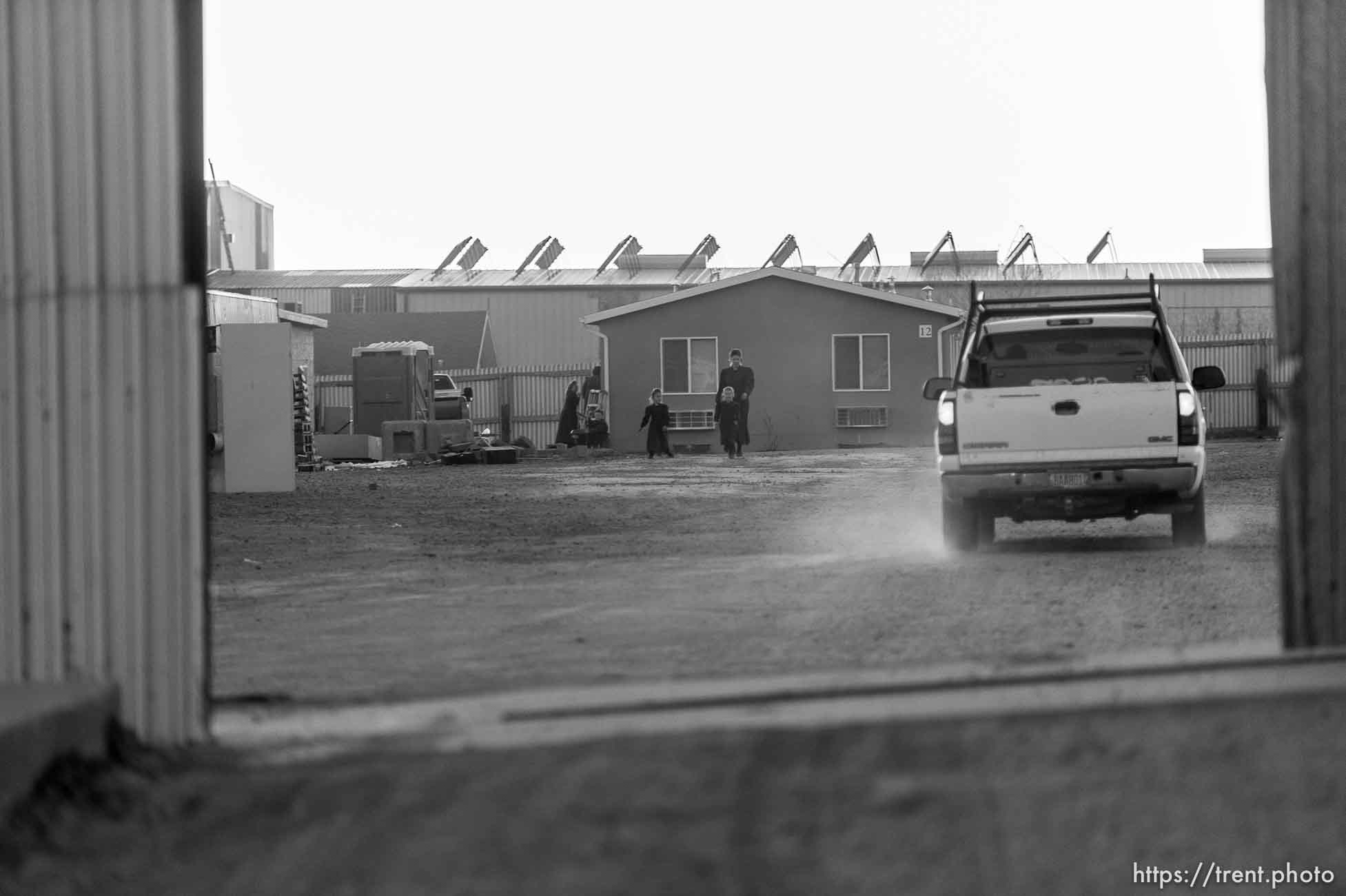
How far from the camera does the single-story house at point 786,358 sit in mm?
42719

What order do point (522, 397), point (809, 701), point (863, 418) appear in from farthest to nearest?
point (522, 397), point (863, 418), point (809, 701)

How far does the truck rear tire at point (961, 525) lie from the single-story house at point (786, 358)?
2836 centimetres

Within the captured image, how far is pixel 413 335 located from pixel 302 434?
83.8 ft

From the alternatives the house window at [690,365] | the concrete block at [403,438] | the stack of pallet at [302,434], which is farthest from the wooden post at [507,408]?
the stack of pallet at [302,434]

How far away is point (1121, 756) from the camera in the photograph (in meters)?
4.77

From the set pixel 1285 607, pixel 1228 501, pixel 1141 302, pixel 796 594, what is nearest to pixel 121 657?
pixel 1285 607

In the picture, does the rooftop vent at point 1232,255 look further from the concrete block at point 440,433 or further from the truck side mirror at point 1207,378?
the truck side mirror at point 1207,378

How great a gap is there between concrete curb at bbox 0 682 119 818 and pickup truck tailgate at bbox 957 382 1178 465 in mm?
9106

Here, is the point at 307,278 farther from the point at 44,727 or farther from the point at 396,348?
the point at 44,727

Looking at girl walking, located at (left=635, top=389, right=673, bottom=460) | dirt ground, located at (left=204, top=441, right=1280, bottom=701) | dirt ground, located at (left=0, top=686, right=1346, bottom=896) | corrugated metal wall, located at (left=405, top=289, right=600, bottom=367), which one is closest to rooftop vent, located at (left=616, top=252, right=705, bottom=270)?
corrugated metal wall, located at (left=405, top=289, right=600, bottom=367)

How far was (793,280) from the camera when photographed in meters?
43.3

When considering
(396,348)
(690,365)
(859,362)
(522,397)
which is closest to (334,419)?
(396,348)

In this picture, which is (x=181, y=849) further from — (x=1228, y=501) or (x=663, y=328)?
(x=663, y=328)

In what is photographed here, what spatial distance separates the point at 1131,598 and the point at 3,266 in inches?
270
